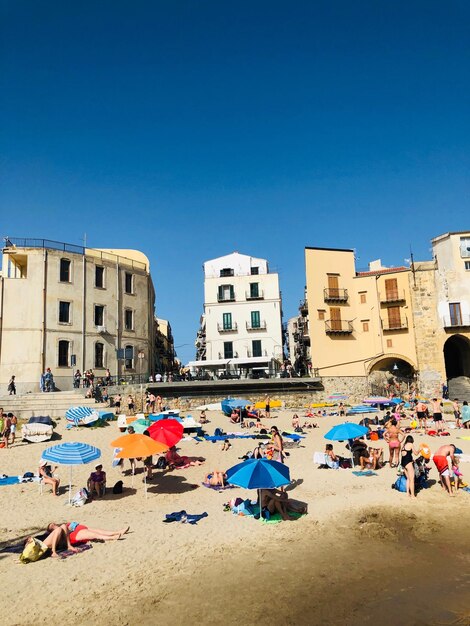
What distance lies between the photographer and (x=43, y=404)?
28.2m

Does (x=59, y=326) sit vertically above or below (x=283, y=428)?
above

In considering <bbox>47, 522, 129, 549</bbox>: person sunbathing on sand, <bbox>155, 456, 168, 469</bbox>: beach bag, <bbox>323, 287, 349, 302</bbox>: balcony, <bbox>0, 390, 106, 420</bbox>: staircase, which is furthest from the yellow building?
<bbox>47, 522, 129, 549</bbox>: person sunbathing on sand

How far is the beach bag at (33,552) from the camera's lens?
9.04 meters

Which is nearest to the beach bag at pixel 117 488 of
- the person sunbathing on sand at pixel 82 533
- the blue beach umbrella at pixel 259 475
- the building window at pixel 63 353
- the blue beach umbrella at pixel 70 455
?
the blue beach umbrella at pixel 70 455

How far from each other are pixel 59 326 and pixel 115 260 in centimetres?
828

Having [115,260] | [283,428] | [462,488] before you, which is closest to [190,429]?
[283,428]

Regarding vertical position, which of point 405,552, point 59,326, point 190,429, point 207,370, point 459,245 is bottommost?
point 405,552

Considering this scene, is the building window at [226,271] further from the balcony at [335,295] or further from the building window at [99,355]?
the building window at [99,355]

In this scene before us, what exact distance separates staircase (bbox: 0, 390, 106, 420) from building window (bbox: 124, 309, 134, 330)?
35.1 ft

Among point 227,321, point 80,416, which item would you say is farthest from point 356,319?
point 80,416

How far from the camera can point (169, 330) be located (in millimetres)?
79125

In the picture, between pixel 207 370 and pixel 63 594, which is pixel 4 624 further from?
pixel 207 370

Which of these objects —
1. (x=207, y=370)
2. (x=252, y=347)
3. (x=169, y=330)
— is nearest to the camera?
(x=207, y=370)

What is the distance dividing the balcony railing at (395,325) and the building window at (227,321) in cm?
1498
